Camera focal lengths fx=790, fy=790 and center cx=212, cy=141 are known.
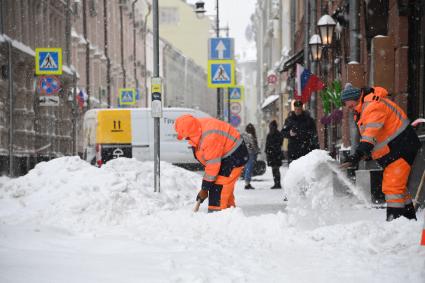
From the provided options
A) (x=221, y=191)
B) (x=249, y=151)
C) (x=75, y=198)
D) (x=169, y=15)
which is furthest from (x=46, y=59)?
(x=169, y=15)

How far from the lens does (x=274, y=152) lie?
1683 centimetres

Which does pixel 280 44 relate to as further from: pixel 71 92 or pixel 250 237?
pixel 250 237

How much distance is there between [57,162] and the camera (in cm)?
Answer: 1080

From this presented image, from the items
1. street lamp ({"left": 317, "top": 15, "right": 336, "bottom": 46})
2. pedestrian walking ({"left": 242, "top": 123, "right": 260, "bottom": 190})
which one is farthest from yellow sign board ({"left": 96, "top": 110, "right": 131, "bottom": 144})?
street lamp ({"left": 317, "top": 15, "right": 336, "bottom": 46})

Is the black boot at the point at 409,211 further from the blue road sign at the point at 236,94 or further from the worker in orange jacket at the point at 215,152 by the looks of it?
the blue road sign at the point at 236,94

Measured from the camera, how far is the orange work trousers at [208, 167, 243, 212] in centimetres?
920

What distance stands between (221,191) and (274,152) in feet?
25.3

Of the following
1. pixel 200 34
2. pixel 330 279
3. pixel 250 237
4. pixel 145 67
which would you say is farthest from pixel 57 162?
pixel 200 34

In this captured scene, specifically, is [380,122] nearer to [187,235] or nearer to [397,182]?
[397,182]

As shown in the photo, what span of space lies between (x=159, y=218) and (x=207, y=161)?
2.77 ft

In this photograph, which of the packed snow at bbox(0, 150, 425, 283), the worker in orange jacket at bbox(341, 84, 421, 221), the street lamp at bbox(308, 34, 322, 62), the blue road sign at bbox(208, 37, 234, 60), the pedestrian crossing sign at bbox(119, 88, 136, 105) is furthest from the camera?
the pedestrian crossing sign at bbox(119, 88, 136, 105)

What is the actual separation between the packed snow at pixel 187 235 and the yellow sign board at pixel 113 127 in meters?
10.8

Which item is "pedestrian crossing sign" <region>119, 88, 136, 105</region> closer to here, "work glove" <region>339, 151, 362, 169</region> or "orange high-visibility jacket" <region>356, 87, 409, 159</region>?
"orange high-visibility jacket" <region>356, 87, 409, 159</region>

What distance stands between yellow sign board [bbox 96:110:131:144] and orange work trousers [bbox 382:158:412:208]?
1501 cm
